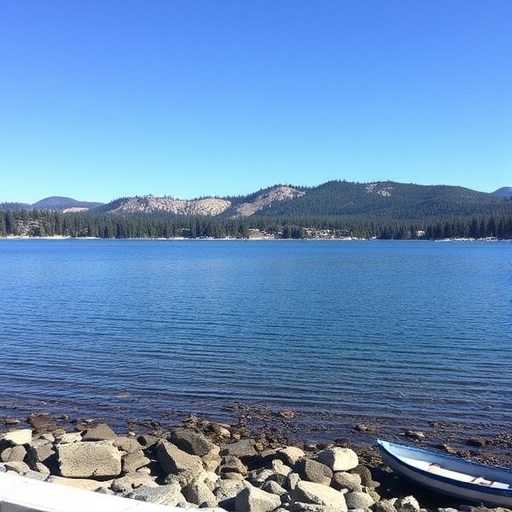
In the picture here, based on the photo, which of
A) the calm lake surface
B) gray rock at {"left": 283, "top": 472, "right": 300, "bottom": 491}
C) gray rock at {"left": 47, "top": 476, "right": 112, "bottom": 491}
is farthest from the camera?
the calm lake surface

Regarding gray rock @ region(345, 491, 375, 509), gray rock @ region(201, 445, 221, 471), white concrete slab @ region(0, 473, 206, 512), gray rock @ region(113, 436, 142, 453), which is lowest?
gray rock @ region(201, 445, 221, 471)

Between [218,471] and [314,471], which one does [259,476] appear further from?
[218,471]

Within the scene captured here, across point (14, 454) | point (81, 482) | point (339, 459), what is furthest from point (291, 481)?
point (14, 454)

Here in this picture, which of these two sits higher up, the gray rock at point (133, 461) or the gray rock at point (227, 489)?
the gray rock at point (227, 489)

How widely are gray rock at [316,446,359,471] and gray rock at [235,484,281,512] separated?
3.53 metres

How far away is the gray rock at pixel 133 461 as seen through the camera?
13.3 metres

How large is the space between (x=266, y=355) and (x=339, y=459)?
14118 millimetres

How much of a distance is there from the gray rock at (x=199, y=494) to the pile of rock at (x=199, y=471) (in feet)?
0.05

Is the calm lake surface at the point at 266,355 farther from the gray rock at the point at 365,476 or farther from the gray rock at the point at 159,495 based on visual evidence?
the gray rock at the point at 159,495

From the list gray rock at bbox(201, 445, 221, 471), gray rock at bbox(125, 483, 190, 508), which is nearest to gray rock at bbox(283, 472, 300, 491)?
gray rock at bbox(125, 483, 190, 508)

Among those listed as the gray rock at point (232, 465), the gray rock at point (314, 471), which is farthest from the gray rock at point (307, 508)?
the gray rock at point (232, 465)

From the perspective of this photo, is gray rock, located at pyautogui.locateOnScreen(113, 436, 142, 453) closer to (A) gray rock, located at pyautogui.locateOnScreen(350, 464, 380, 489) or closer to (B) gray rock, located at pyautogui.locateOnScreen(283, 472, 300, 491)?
(B) gray rock, located at pyautogui.locateOnScreen(283, 472, 300, 491)

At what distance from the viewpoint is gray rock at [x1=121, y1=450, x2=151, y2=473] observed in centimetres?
1330

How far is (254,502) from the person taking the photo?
31.1ft
